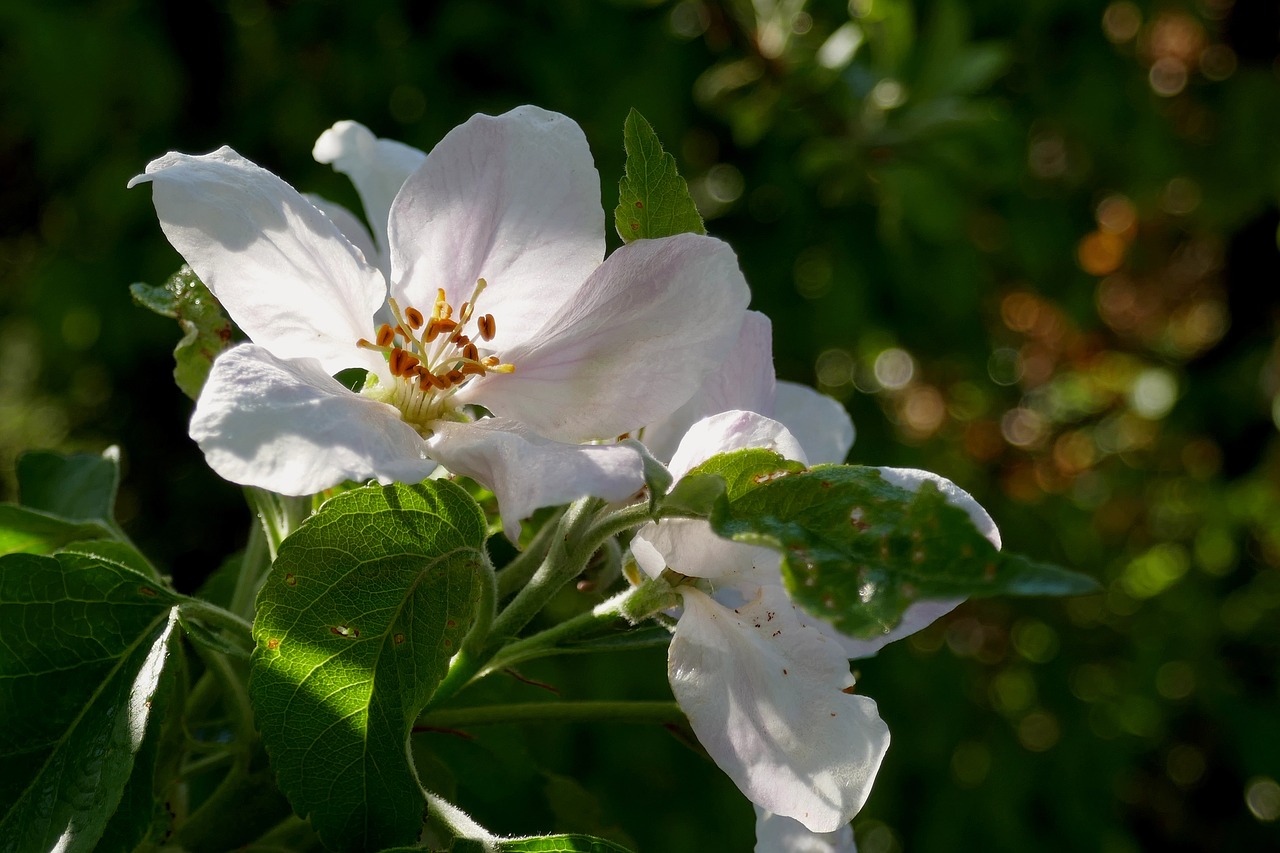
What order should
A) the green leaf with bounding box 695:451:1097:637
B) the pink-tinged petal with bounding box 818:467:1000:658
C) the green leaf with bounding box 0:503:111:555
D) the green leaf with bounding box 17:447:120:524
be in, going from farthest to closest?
the green leaf with bounding box 17:447:120:524
the green leaf with bounding box 0:503:111:555
the pink-tinged petal with bounding box 818:467:1000:658
the green leaf with bounding box 695:451:1097:637

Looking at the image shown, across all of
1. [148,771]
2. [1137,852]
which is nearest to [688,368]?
[148,771]

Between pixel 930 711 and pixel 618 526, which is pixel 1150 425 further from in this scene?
pixel 618 526

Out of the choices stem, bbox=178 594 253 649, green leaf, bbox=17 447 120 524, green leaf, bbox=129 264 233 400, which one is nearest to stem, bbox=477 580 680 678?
stem, bbox=178 594 253 649

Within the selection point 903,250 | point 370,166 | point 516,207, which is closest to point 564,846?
point 516,207

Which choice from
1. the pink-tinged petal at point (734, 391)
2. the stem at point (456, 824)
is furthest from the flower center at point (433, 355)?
the stem at point (456, 824)

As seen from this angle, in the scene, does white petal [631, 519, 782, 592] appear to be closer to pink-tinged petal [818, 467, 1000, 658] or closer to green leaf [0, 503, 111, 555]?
pink-tinged petal [818, 467, 1000, 658]
